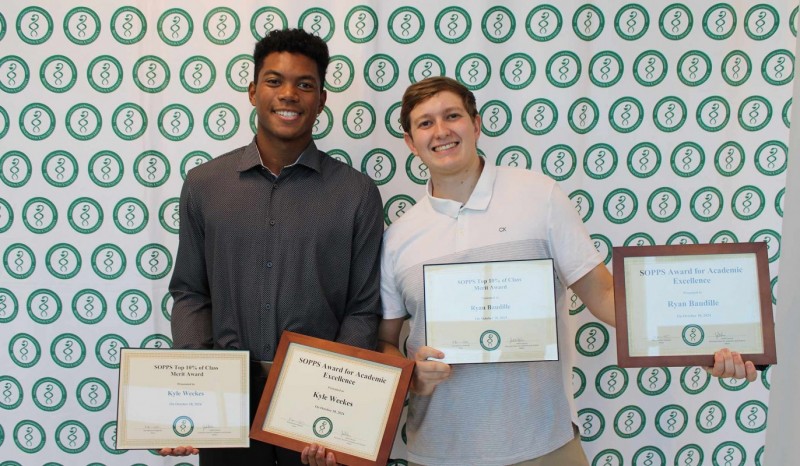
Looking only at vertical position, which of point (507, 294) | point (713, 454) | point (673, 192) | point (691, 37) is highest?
point (691, 37)

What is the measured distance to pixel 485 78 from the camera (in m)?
1.88

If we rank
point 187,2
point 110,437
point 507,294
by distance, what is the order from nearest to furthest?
point 507,294
point 187,2
point 110,437

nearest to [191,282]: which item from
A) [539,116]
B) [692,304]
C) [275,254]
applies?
[275,254]

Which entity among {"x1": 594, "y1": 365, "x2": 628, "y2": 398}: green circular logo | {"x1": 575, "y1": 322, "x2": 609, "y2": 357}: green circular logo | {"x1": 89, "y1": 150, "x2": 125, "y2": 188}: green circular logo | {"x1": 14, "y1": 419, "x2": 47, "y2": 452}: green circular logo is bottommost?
{"x1": 14, "y1": 419, "x2": 47, "y2": 452}: green circular logo

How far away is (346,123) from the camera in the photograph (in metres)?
1.89

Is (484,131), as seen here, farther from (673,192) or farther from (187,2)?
(187,2)

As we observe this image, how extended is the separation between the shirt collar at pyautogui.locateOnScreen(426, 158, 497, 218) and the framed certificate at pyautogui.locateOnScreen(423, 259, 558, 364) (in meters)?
0.17

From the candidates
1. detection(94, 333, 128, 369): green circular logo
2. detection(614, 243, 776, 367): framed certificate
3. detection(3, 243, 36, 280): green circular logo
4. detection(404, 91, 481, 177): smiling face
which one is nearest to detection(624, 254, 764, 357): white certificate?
detection(614, 243, 776, 367): framed certificate

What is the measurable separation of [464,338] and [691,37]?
1.28 metres

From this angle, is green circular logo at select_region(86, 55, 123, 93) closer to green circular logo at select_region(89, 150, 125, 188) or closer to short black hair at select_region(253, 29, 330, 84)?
green circular logo at select_region(89, 150, 125, 188)

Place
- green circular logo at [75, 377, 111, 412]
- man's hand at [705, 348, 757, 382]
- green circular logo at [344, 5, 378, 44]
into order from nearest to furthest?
man's hand at [705, 348, 757, 382] < green circular logo at [344, 5, 378, 44] < green circular logo at [75, 377, 111, 412]

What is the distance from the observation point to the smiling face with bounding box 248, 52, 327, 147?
1.54m

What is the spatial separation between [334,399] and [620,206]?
3.72 feet

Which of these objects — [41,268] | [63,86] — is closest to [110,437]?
[41,268]
